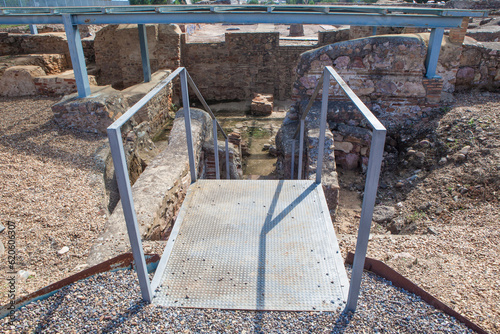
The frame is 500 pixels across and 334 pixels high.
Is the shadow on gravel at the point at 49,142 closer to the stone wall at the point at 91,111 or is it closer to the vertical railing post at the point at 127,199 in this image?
the stone wall at the point at 91,111

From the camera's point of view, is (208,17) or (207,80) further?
(207,80)

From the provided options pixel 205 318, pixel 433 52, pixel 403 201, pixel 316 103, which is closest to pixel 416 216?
pixel 403 201

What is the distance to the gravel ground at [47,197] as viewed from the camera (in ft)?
10.8

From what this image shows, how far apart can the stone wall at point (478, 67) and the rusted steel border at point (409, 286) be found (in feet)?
21.4

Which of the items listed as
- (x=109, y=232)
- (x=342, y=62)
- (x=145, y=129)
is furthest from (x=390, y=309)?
(x=145, y=129)

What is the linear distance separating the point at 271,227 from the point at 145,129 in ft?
16.7

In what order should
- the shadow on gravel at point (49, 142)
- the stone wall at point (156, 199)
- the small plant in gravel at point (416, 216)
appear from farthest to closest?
the shadow on gravel at point (49, 142) < the small plant in gravel at point (416, 216) < the stone wall at point (156, 199)

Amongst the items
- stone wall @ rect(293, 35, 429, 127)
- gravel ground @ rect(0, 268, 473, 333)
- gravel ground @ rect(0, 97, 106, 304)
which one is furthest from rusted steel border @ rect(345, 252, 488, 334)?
stone wall @ rect(293, 35, 429, 127)

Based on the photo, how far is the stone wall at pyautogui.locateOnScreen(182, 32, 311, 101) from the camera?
481 inches

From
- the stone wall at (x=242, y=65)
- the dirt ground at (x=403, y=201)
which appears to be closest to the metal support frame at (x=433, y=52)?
the dirt ground at (x=403, y=201)

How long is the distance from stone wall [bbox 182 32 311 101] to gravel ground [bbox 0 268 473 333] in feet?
36.5

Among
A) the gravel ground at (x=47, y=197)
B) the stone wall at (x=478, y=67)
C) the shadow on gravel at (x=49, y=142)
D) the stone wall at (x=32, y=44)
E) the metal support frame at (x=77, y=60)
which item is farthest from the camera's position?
the stone wall at (x=32, y=44)

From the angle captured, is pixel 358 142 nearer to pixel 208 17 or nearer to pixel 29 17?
pixel 208 17

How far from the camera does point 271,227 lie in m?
2.88
